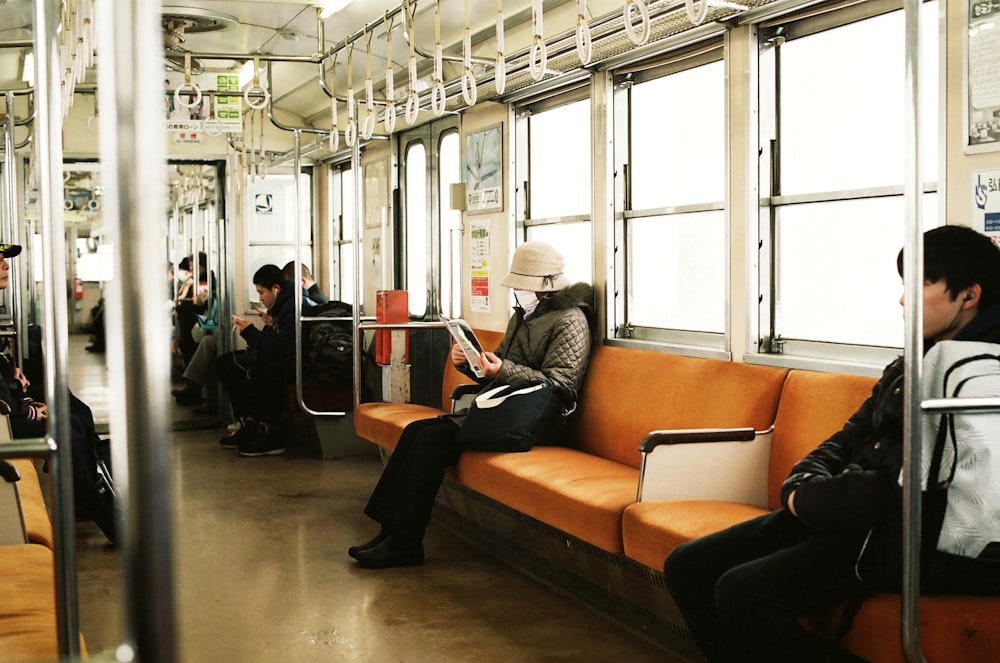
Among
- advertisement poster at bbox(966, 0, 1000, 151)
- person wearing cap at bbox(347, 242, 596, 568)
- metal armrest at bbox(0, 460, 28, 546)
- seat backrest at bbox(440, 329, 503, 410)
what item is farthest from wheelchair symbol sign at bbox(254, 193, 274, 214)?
advertisement poster at bbox(966, 0, 1000, 151)

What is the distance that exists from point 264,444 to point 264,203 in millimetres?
2997

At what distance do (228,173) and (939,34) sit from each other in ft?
21.4

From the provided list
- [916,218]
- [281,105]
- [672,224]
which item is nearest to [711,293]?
[672,224]

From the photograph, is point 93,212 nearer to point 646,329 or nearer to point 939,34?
point 646,329

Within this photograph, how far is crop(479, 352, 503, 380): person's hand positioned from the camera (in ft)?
16.3

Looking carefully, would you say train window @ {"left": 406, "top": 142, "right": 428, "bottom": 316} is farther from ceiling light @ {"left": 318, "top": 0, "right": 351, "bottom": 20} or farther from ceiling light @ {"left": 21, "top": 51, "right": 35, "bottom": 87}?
ceiling light @ {"left": 21, "top": 51, "right": 35, "bottom": 87}

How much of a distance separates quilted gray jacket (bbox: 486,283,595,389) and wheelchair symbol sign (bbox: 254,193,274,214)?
207 inches

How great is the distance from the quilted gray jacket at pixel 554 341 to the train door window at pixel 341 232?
4.47 m

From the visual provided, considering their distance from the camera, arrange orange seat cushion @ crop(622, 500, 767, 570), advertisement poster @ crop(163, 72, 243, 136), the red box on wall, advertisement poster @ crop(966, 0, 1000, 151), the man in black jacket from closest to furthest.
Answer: the man in black jacket
advertisement poster @ crop(966, 0, 1000, 151)
orange seat cushion @ crop(622, 500, 767, 570)
the red box on wall
advertisement poster @ crop(163, 72, 243, 136)

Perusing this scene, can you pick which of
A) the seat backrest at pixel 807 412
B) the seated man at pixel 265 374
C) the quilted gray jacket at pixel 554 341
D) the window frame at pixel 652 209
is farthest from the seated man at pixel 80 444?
the seat backrest at pixel 807 412

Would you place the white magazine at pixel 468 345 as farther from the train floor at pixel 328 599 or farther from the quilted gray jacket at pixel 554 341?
the train floor at pixel 328 599

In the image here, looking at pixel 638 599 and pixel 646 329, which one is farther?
pixel 646 329

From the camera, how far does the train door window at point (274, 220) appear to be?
990 centimetres

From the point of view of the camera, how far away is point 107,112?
81cm
